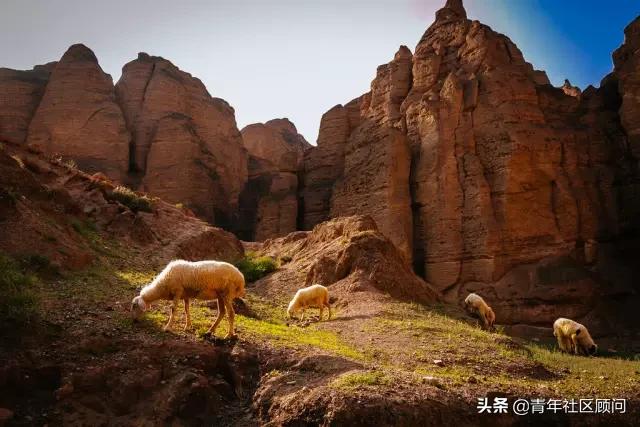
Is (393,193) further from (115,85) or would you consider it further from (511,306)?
(115,85)

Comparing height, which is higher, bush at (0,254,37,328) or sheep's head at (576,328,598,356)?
bush at (0,254,37,328)

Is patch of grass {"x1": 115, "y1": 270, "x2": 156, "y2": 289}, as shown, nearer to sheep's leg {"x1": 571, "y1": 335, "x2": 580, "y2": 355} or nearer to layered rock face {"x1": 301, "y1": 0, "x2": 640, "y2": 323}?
sheep's leg {"x1": 571, "y1": 335, "x2": 580, "y2": 355}

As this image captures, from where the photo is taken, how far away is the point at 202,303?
Answer: 15445 millimetres

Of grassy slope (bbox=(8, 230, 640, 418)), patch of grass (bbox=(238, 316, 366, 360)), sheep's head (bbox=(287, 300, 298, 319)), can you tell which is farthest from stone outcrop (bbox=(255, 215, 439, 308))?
patch of grass (bbox=(238, 316, 366, 360))

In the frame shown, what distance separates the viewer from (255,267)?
87.7 ft

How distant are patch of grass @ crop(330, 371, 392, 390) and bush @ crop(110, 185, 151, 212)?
2017cm

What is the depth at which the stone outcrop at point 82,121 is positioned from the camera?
4484 cm

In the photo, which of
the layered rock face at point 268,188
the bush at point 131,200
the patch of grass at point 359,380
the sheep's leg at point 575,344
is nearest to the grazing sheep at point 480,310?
the sheep's leg at point 575,344

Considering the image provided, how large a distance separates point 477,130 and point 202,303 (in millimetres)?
27850

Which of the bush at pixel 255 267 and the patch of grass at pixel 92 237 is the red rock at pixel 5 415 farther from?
the bush at pixel 255 267

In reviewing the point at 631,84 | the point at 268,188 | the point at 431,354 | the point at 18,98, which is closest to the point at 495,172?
the point at 631,84

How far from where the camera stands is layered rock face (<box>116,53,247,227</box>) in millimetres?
46312

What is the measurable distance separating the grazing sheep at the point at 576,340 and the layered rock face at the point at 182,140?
105ft

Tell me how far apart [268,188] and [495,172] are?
25474mm
